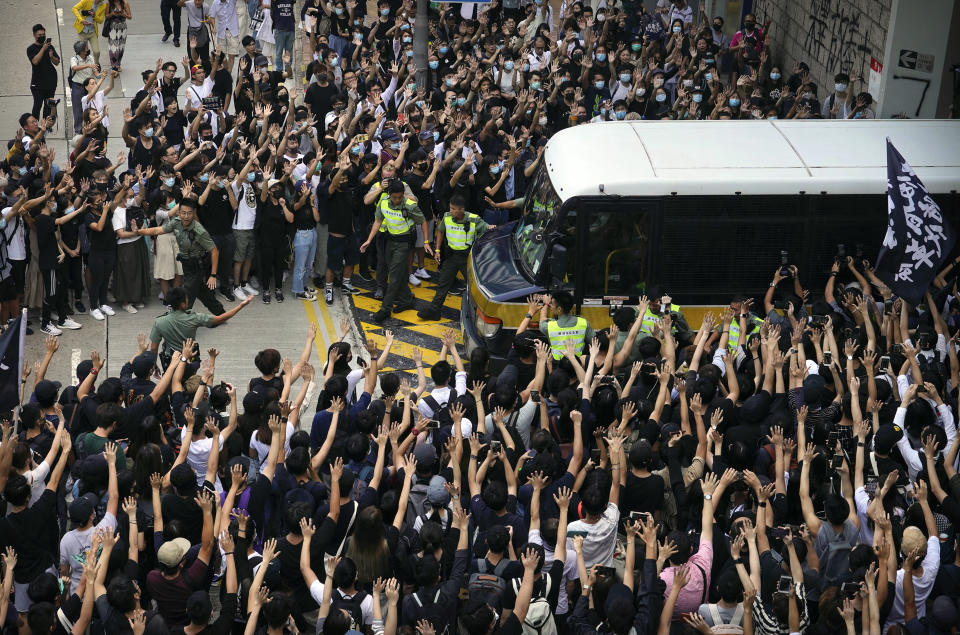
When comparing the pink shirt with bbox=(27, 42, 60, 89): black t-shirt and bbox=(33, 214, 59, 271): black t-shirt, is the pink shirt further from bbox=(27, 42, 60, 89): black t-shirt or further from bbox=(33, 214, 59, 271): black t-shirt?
bbox=(27, 42, 60, 89): black t-shirt

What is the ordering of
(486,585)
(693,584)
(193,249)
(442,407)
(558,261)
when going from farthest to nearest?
(193,249)
(558,261)
(442,407)
(693,584)
(486,585)

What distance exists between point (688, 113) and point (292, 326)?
21.4 feet

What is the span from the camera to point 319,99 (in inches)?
704

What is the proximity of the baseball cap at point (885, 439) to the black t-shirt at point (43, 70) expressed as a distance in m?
14.6

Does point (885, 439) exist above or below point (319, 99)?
below

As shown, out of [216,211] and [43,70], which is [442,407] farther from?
[43,70]

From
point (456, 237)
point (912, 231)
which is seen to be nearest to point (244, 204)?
point (456, 237)

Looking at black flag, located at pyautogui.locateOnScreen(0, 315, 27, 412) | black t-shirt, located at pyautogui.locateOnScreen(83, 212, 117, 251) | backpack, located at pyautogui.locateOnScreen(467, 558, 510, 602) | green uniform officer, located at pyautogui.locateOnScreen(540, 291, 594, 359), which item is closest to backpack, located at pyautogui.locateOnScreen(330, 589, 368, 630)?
backpack, located at pyautogui.locateOnScreen(467, 558, 510, 602)

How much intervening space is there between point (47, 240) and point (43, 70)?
690 centimetres

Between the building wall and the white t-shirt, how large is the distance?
907 centimetres

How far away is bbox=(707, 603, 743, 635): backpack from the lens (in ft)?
22.5

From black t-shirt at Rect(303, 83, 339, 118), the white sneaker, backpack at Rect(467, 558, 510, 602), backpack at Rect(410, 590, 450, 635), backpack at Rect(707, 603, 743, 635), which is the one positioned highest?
black t-shirt at Rect(303, 83, 339, 118)

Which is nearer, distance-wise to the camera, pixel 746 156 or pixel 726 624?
pixel 726 624

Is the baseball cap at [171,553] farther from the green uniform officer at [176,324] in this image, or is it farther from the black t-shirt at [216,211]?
the black t-shirt at [216,211]
